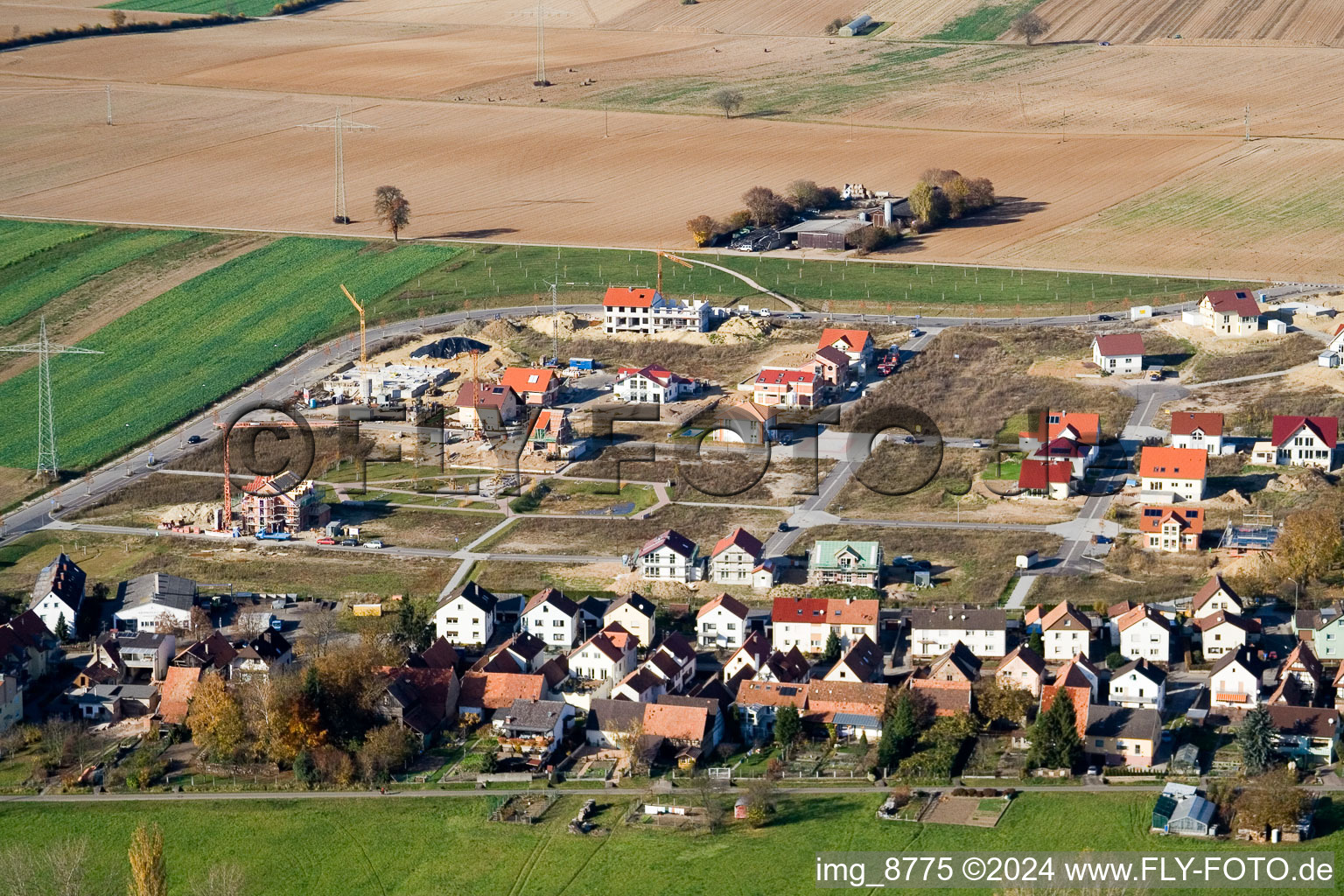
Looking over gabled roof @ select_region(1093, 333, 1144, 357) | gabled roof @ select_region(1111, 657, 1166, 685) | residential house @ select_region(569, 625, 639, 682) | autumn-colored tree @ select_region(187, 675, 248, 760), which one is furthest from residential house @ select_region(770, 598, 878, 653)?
gabled roof @ select_region(1093, 333, 1144, 357)

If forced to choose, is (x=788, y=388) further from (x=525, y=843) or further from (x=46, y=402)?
(x=525, y=843)

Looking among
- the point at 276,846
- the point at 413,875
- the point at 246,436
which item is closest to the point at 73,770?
the point at 276,846

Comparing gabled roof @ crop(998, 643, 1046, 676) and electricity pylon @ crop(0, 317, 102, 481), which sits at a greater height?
electricity pylon @ crop(0, 317, 102, 481)

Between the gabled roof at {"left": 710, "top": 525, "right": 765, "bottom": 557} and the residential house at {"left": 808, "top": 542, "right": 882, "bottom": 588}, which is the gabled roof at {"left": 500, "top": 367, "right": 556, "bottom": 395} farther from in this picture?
the residential house at {"left": 808, "top": 542, "right": 882, "bottom": 588}

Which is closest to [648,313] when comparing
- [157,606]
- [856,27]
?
[157,606]

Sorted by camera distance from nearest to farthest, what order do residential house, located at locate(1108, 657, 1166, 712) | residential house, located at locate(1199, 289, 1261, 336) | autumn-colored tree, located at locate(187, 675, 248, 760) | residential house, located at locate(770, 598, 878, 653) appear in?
autumn-colored tree, located at locate(187, 675, 248, 760)
residential house, located at locate(1108, 657, 1166, 712)
residential house, located at locate(770, 598, 878, 653)
residential house, located at locate(1199, 289, 1261, 336)
